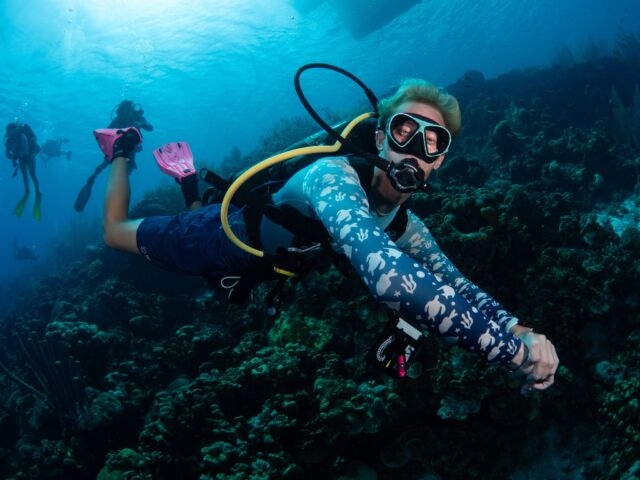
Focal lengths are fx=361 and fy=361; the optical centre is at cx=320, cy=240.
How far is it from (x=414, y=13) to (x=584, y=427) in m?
56.3

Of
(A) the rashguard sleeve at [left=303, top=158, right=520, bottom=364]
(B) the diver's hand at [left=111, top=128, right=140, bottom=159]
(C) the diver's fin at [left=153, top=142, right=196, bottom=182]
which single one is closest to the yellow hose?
(A) the rashguard sleeve at [left=303, top=158, right=520, bottom=364]

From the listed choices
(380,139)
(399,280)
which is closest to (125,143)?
(380,139)

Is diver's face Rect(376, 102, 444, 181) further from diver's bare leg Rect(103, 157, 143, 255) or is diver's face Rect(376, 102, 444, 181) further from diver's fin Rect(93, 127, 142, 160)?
diver's fin Rect(93, 127, 142, 160)

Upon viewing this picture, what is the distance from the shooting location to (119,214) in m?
3.81

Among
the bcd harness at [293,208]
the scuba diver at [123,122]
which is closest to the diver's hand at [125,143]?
the bcd harness at [293,208]

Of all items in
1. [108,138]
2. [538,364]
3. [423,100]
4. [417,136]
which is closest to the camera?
[538,364]

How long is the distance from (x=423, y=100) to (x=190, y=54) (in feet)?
148

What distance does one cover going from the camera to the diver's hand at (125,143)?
4.13 m

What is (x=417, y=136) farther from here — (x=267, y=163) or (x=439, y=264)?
(x=439, y=264)

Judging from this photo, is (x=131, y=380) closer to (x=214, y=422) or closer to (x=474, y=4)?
(x=214, y=422)

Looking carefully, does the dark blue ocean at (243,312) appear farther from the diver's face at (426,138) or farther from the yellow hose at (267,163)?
the yellow hose at (267,163)

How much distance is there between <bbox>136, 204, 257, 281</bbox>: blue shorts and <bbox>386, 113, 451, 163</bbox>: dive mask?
4.59 feet

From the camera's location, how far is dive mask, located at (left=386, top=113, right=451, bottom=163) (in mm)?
2443

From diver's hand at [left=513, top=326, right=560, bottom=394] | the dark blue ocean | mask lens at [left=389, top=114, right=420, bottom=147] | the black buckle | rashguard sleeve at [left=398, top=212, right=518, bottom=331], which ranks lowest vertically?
the dark blue ocean
